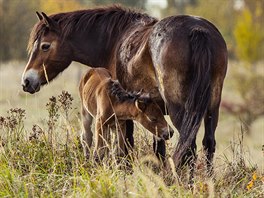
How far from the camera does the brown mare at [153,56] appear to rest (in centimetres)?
700

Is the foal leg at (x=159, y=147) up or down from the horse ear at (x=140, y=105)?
down

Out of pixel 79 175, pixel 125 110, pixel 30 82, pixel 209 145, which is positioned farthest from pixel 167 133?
pixel 30 82

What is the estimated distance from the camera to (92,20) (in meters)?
9.16

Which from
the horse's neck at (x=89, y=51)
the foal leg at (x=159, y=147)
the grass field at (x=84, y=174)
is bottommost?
the foal leg at (x=159, y=147)

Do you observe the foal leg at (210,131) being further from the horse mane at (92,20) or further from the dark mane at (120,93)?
the horse mane at (92,20)

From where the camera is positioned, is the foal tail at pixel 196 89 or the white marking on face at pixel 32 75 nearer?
the foal tail at pixel 196 89

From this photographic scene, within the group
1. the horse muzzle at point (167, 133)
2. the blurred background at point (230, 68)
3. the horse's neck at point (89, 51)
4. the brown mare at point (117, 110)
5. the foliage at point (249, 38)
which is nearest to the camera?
the horse muzzle at point (167, 133)

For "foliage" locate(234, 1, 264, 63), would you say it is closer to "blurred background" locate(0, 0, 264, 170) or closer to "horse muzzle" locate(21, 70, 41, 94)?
Answer: "blurred background" locate(0, 0, 264, 170)

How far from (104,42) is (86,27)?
0.33m

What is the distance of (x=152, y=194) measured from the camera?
5.56 m

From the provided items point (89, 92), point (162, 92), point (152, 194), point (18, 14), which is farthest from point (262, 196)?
point (18, 14)

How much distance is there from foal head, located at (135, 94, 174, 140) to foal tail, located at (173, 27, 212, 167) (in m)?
0.78

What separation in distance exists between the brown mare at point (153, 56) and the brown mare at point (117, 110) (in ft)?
0.42

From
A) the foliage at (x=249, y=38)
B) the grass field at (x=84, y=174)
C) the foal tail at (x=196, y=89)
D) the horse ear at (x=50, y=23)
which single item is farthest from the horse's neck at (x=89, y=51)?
the foliage at (x=249, y=38)
